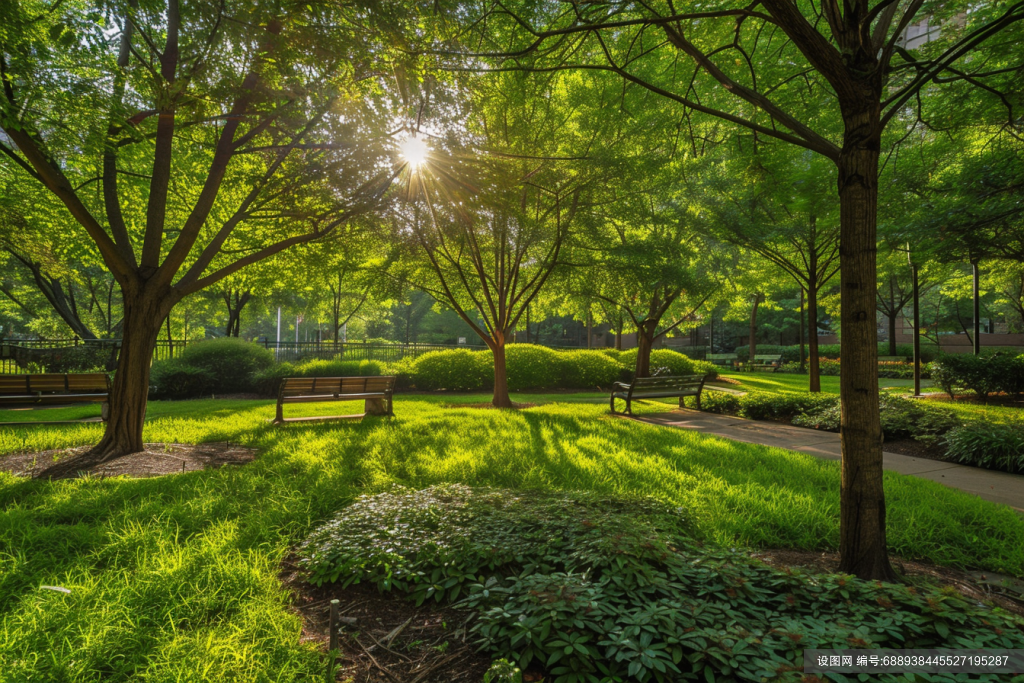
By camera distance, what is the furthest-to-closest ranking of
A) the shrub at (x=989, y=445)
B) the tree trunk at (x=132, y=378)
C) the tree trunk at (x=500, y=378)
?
the tree trunk at (x=500, y=378), the tree trunk at (x=132, y=378), the shrub at (x=989, y=445)

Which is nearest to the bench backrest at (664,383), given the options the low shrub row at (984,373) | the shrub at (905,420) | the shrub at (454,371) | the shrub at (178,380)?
the shrub at (905,420)

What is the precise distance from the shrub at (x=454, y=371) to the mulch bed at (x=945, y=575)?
13209 mm

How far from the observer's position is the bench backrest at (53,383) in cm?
830

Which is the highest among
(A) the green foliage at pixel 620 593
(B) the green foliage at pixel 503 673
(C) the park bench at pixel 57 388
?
(C) the park bench at pixel 57 388

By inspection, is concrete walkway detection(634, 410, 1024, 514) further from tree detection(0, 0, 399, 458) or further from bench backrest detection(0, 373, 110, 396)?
bench backrest detection(0, 373, 110, 396)

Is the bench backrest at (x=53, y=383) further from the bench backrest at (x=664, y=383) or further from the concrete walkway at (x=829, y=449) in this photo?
the concrete walkway at (x=829, y=449)

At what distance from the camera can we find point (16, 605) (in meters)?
2.83

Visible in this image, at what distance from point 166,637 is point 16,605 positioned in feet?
3.78

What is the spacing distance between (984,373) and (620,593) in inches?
633

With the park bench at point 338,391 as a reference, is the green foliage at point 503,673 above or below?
below

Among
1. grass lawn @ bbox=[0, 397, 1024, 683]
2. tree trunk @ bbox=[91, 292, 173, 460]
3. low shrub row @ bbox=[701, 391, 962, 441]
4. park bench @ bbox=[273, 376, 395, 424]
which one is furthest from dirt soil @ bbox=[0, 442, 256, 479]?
low shrub row @ bbox=[701, 391, 962, 441]

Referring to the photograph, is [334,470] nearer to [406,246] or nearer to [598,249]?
[406,246]

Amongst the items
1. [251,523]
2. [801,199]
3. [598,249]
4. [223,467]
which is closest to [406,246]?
[598,249]

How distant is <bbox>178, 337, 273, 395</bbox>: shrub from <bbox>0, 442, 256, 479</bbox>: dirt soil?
358 inches
